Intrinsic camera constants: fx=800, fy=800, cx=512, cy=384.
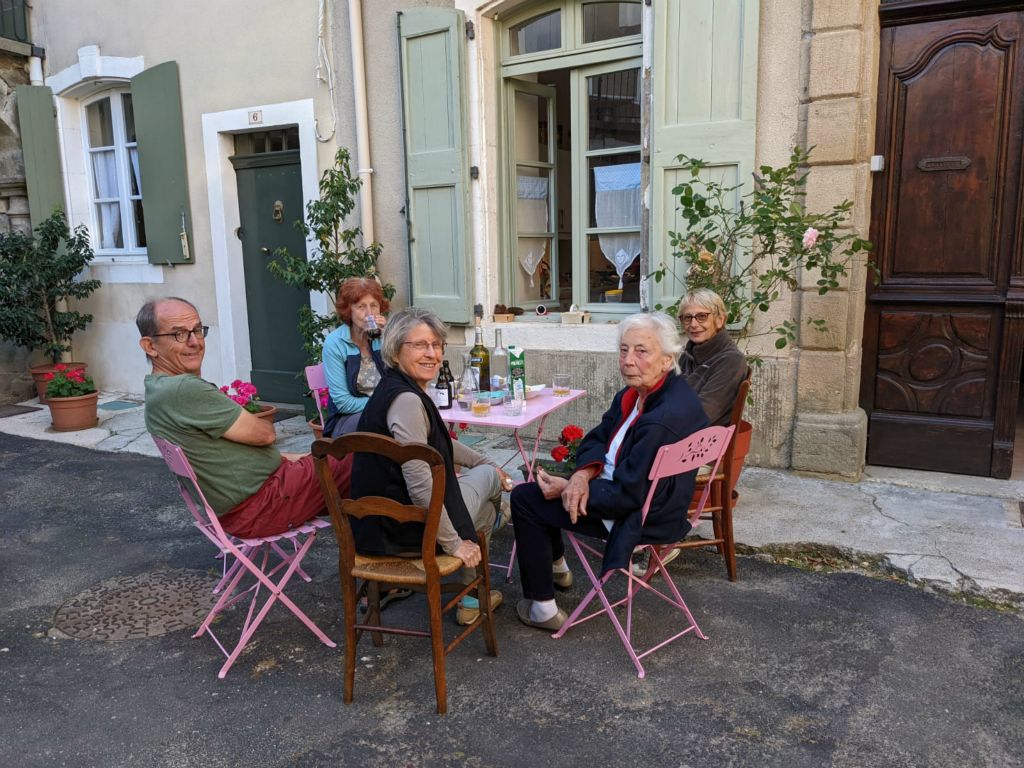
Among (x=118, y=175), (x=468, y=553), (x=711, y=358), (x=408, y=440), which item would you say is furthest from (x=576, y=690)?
(x=118, y=175)

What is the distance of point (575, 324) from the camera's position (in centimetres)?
554

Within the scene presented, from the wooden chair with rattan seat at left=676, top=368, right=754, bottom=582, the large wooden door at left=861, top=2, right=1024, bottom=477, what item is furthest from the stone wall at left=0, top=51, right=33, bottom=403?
the large wooden door at left=861, top=2, right=1024, bottom=477

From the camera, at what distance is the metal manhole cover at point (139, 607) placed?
329cm

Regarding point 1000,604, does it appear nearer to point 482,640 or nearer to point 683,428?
point 683,428

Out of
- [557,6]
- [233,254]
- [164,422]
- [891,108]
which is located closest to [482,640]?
[164,422]

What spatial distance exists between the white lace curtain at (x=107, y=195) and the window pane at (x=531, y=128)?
4543mm

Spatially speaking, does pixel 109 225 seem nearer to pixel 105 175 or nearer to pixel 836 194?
pixel 105 175

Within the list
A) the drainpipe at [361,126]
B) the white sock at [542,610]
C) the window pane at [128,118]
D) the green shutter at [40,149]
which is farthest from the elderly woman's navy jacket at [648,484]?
the green shutter at [40,149]

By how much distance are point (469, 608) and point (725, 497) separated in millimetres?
1193

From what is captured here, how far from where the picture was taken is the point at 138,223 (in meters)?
8.05

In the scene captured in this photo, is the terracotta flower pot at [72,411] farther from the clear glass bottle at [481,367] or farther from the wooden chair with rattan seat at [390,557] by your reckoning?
the wooden chair with rattan seat at [390,557]

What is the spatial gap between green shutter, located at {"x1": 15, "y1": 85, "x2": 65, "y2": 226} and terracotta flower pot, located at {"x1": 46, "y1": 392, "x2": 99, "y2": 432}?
2.38 meters

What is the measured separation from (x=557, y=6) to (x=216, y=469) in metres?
4.10

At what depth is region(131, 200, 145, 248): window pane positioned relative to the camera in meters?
7.99
